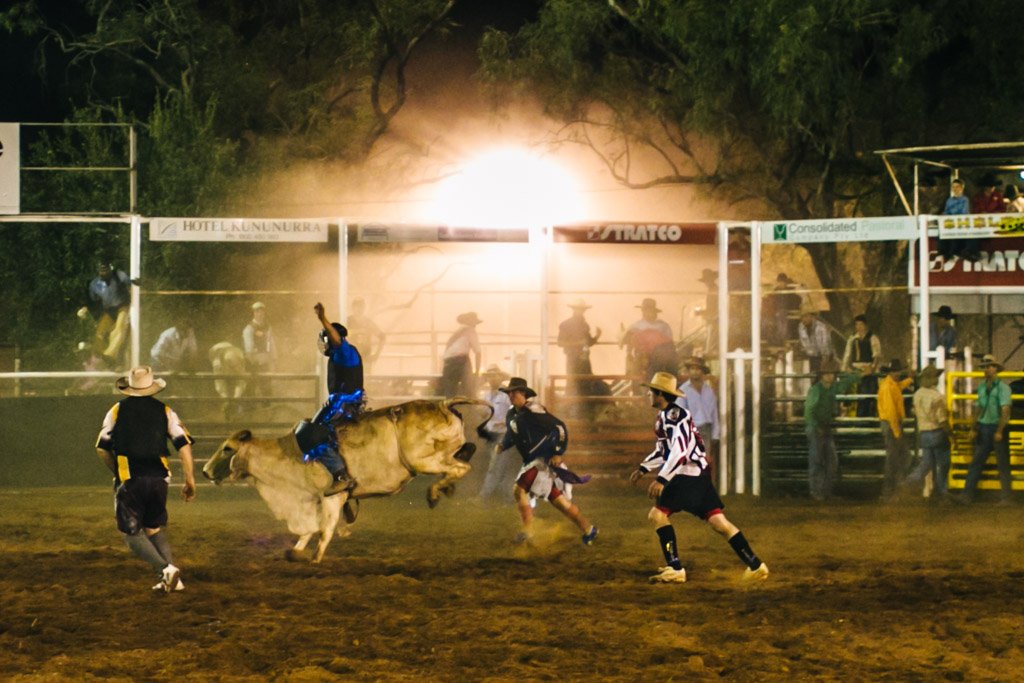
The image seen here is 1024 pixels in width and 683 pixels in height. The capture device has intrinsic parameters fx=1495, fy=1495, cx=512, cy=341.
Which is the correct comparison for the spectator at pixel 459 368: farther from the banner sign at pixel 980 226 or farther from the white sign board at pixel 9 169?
the banner sign at pixel 980 226

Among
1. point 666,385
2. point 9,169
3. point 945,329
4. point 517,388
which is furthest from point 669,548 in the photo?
point 9,169

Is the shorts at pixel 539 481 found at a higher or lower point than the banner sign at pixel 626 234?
lower

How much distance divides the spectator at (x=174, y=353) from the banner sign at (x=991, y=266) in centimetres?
900

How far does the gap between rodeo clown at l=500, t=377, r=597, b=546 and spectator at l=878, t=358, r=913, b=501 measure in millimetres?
5992

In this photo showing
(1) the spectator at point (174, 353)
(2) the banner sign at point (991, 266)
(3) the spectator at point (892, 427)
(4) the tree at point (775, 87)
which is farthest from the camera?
(4) the tree at point (775, 87)

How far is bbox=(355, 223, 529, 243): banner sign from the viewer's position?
1719cm

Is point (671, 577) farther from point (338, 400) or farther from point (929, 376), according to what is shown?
point (929, 376)

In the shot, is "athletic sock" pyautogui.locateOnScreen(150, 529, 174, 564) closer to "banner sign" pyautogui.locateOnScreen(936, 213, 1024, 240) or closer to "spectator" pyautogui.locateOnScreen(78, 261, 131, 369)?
"spectator" pyautogui.locateOnScreen(78, 261, 131, 369)

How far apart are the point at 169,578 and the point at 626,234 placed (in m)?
8.41

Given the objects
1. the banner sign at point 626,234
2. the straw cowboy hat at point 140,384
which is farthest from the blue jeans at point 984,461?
the straw cowboy hat at point 140,384

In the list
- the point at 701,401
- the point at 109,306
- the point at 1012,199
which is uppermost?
the point at 1012,199

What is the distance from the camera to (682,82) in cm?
2675

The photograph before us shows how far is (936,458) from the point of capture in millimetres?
17453

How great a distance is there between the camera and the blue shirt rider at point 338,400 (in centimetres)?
1202
